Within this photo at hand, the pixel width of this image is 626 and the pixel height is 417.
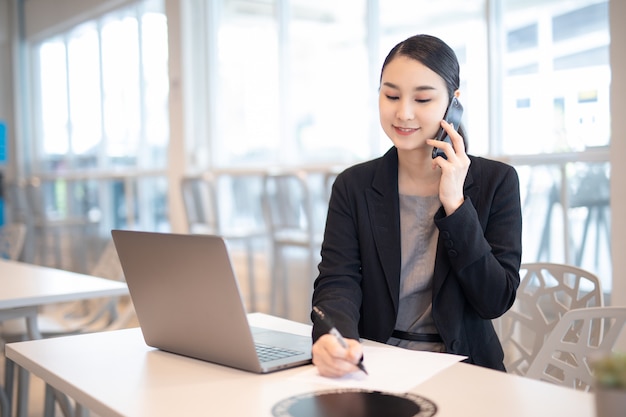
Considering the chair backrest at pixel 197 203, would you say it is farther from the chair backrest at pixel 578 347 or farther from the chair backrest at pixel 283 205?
the chair backrest at pixel 578 347

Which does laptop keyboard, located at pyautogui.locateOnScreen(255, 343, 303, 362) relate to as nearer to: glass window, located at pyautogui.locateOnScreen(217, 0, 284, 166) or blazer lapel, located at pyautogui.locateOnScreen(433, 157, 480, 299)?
blazer lapel, located at pyautogui.locateOnScreen(433, 157, 480, 299)

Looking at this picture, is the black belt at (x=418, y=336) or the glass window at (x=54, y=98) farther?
the glass window at (x=54, y=98)

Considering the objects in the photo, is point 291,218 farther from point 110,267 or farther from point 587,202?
point 587,202

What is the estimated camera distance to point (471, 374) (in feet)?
3.90

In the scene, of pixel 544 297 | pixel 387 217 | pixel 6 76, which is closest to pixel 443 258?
pixel 387 217

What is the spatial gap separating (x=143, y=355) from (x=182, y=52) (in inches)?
193

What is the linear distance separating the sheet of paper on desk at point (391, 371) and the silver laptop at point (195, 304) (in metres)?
0.11

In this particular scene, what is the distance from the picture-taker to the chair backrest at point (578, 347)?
1.36 meters

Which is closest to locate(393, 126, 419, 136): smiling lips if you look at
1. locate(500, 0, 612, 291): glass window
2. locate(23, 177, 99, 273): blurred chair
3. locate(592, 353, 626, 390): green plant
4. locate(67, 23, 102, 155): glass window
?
locate(592, 353, 626, 390): green plant

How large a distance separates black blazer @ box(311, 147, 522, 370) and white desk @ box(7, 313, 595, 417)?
288 millimetres

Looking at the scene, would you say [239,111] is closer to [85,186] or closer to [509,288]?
[85,186]

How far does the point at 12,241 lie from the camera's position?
4109 millimetres

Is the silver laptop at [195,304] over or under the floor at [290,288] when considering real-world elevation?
over

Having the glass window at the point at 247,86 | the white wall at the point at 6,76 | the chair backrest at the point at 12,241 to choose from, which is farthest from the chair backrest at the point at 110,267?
the white wall at the point at 6,76
